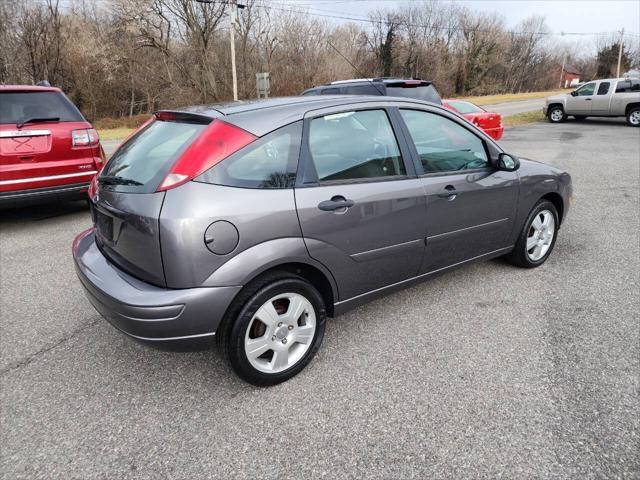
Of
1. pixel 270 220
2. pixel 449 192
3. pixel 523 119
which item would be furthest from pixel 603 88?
pixel 270 220

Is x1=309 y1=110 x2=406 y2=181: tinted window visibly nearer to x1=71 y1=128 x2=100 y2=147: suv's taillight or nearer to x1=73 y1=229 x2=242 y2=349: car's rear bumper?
x1=73 y1=229 x2=242 y2=349: car's rear bumper

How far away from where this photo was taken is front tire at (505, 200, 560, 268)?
4125 millimetres

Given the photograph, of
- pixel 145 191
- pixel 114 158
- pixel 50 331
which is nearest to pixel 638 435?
pixel 145 191

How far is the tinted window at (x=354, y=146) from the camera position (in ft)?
9.02

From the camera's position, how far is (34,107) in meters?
5.57

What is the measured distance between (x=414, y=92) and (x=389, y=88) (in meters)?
0.83

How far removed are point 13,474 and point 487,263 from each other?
3.92 metres

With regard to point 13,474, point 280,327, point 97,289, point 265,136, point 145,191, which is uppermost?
point 265,136

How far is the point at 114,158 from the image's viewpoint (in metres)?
3.05

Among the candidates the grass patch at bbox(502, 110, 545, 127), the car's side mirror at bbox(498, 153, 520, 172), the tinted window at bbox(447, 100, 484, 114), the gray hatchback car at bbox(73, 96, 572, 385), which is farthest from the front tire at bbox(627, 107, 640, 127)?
the gray hatchback car at bbox(73, 96, 572, 385)

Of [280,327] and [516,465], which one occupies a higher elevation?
[280,327]

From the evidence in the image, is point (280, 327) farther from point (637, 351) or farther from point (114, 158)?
point (637, 351)

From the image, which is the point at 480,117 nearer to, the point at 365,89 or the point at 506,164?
the point at 365,89

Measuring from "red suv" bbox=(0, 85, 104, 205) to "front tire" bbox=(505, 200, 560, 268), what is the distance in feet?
16.6
